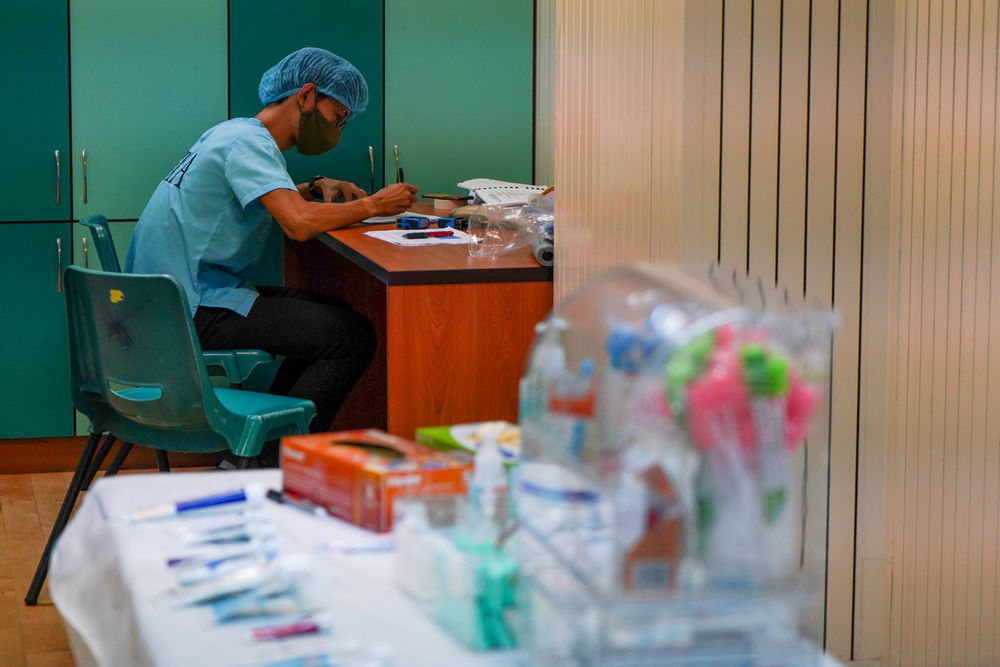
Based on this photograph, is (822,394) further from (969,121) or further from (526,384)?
(969,121)

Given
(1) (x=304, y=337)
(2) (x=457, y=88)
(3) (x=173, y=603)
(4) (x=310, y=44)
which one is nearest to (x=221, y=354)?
(1) (x=304, y=337)

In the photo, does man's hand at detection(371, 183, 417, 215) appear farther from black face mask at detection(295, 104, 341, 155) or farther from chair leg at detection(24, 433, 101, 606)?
chair leg at detection(24, 433, 101, 606)

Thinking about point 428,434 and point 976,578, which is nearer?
point 428,434

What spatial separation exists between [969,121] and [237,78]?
8.10 feet

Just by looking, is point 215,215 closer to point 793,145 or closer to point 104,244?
point 104,244

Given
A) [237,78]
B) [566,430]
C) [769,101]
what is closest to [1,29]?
[237,78]

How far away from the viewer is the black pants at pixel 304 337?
9.95 feet

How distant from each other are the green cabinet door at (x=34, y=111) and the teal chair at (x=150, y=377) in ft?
4.29

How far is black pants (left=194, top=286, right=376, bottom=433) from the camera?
303 cm

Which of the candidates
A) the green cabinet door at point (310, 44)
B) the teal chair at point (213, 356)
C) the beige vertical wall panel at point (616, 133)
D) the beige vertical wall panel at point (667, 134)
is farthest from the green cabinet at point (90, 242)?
the beige vertical wall panel at point (667, 134)

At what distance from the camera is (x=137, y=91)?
3.79m

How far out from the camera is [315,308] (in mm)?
3055

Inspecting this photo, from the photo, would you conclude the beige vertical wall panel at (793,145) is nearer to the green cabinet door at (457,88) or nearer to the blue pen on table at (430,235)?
the blue pen on table at (430,235)

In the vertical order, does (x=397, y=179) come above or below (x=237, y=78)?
below
